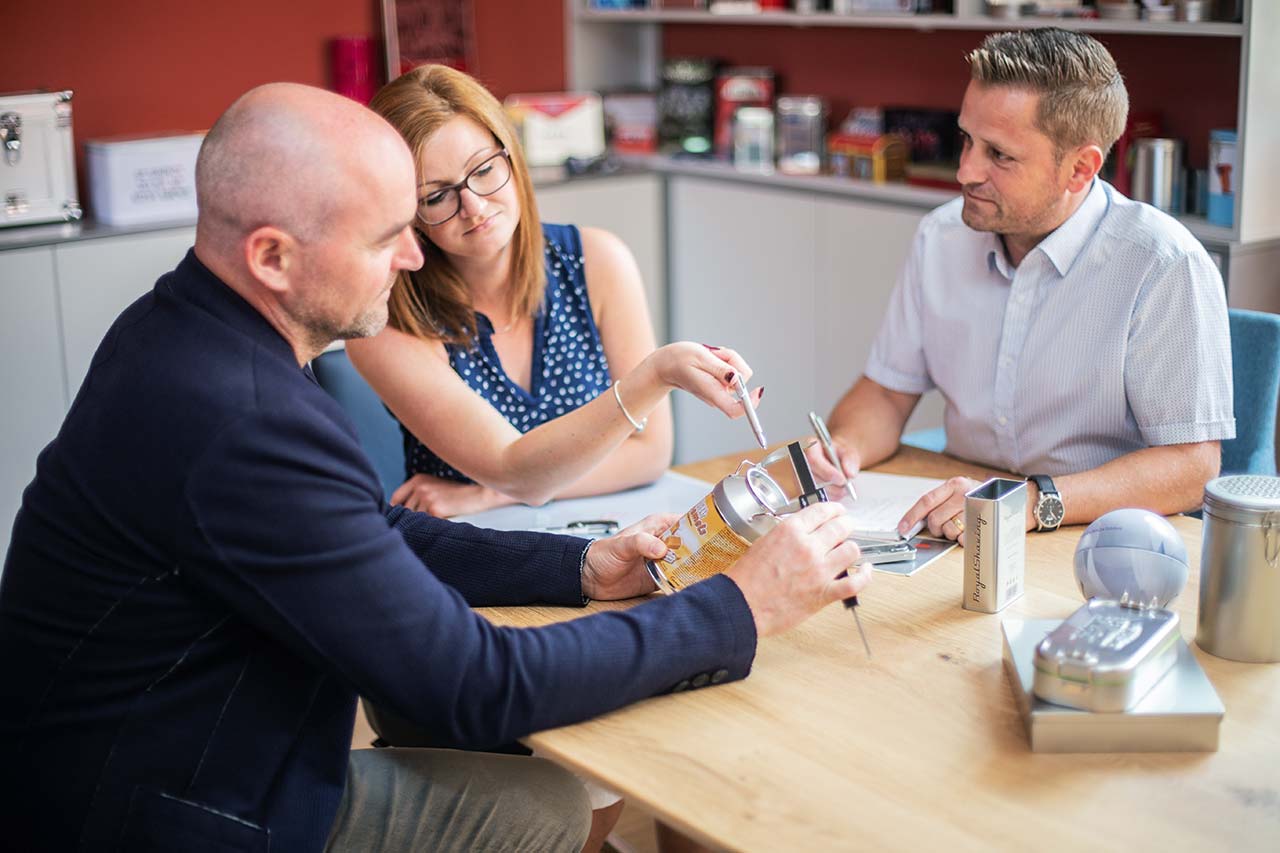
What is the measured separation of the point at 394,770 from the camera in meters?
1.67

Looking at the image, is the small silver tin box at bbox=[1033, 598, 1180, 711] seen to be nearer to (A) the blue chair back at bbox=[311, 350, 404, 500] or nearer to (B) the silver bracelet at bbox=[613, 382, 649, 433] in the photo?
(B) the silver bracelet at bbox=[613, 382, 649, 433]

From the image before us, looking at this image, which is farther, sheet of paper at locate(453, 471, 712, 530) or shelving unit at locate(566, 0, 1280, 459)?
shelving unit at locate(566, 0, 1280, 459)

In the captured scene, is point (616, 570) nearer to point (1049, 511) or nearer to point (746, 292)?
point (1049, 511)

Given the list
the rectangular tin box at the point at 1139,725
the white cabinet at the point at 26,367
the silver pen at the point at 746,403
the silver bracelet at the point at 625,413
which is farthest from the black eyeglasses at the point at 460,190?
the white cabinet at the point at 26,367

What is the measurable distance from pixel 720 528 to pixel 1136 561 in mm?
454

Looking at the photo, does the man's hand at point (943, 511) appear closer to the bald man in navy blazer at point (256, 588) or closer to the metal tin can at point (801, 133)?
the bald man in navy blazer at point (256, 588)

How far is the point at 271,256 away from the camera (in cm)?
141

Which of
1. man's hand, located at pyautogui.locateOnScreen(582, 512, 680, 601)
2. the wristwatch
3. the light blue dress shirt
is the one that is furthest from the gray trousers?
the light blue dress shirt

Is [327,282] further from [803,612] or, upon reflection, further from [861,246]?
[861,246]

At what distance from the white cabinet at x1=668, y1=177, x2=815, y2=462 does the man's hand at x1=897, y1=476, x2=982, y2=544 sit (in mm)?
2032

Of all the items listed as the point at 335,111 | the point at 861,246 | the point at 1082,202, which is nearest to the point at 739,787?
the point at 335,111

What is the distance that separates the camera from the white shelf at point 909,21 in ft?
9.69

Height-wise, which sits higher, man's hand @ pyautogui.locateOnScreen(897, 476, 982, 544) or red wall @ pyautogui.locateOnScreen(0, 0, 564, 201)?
red wall @ pyautogui.locateOnScreen(0, 0, 564, 201)

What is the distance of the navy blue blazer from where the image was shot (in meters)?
1.30
